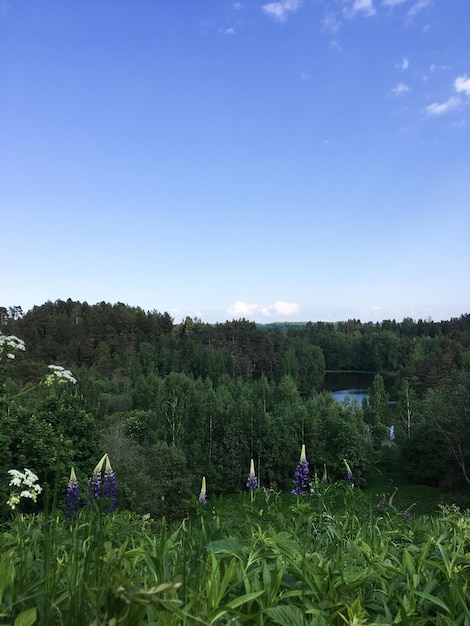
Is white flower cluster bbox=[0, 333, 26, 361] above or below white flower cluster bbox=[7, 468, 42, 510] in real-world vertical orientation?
above

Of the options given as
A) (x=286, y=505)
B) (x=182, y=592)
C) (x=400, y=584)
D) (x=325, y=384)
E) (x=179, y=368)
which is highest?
(x=182, y=592)

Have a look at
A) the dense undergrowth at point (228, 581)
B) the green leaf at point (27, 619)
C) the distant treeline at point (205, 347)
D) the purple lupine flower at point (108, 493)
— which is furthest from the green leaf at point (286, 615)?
the distant treeline at point (205, 347)

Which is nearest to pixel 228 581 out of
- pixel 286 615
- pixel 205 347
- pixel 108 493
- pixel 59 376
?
pixel 286 615

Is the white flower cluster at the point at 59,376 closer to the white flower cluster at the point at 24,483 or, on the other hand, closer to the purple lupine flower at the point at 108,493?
the white flower cluster at the point at 24,483

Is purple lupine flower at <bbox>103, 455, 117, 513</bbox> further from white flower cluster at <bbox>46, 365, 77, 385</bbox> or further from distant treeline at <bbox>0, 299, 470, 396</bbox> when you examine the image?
distant treeline at <bbox>0, 299, 470, 396</bbox>

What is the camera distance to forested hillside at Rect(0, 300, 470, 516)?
13.6m

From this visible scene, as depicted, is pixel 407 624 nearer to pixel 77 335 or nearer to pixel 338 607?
pixel 338 607

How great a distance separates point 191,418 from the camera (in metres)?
32.5

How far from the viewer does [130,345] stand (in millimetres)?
70188

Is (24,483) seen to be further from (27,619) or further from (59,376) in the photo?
(27,619)

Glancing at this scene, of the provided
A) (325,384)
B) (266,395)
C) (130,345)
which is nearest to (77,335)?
(130,345)

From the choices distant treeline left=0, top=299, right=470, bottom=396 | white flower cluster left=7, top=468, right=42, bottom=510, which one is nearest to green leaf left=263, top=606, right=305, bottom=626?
white flower cluster left=7, top=468, right=42, bottom=510

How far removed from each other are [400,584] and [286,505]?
36.1 inches

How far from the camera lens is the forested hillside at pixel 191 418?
13578 mm
